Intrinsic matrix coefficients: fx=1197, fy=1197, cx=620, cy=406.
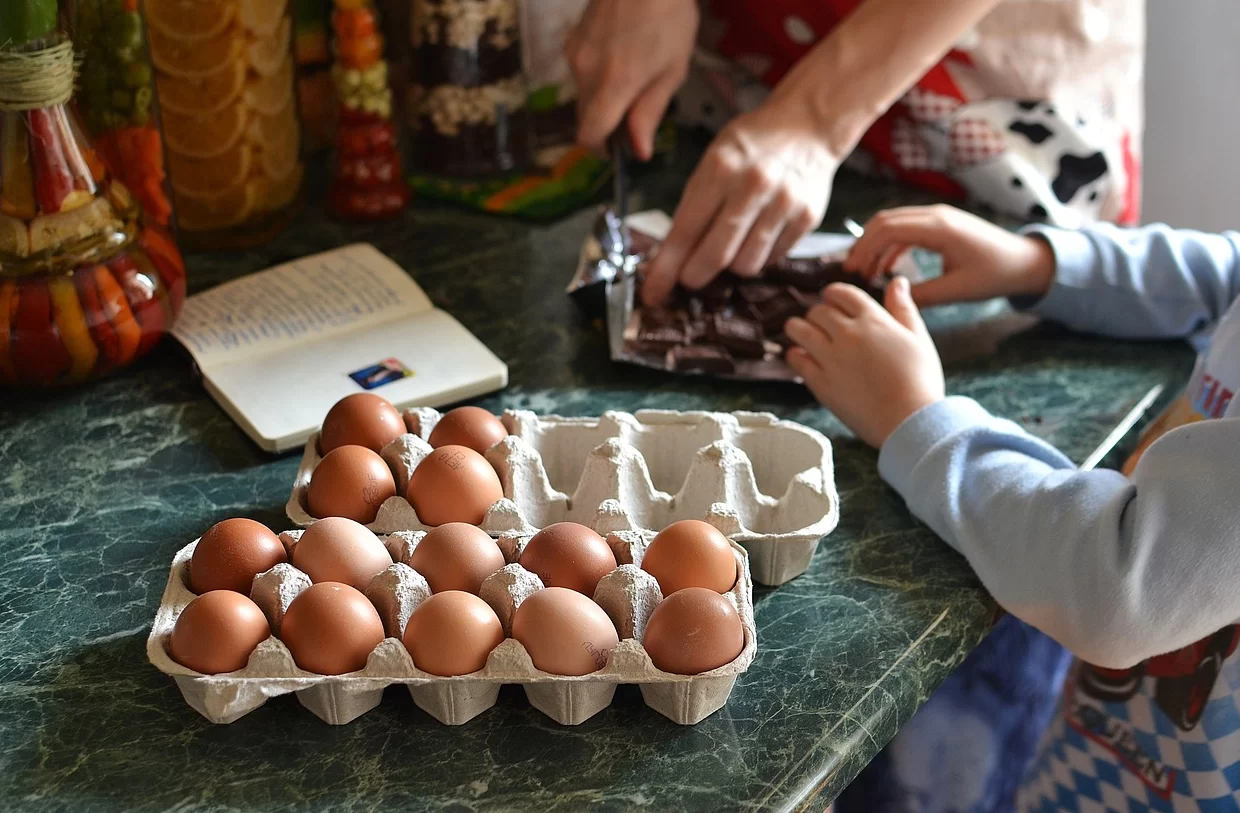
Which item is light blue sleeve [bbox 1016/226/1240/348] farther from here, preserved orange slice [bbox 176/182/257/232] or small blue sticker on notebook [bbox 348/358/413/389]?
preserved orange slice [bbox 176/182/257/232]

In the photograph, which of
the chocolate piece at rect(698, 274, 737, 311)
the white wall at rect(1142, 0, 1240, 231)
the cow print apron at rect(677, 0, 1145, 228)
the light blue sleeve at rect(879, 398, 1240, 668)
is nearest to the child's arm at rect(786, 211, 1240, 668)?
the light blue sleeve at rect(879, 398, 1240, 668)

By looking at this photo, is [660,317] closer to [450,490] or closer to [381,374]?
[381,374]

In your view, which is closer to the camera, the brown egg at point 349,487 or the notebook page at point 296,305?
the brown egg at point 349,487

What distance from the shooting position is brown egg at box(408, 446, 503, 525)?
922 millimetres

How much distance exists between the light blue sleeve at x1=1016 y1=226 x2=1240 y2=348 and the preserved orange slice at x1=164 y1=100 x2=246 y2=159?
0.94 meters

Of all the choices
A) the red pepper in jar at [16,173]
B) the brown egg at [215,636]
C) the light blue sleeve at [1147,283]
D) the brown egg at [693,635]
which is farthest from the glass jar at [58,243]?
the light blue sleeve at [1147,283]

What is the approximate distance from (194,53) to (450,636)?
862mm

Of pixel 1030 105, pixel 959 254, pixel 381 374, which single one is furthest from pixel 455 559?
pixel 1030 105

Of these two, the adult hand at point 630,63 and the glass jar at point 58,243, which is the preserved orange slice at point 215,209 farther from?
the adult hand at point 630,63

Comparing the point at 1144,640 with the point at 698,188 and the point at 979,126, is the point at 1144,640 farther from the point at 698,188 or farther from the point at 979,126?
the point at 979,126

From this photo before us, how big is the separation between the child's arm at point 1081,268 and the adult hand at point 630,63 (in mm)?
335

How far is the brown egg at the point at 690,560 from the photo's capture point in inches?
32.8

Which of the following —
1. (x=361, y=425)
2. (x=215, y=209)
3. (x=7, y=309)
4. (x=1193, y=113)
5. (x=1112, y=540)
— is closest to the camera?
(x=1112, y=540)

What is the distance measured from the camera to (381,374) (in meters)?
1.22
